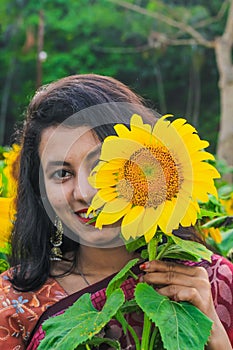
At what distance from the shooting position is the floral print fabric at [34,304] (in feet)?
4.35

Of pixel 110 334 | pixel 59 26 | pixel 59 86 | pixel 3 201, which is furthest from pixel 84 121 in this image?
pixel 59 26

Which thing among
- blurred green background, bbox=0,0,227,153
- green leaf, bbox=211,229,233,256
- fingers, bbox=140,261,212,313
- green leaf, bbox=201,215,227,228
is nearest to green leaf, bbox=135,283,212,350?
fingers, bbox=140,261,212,313

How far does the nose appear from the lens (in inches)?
46.7

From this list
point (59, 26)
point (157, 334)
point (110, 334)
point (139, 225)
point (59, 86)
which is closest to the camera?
point (139, 225)

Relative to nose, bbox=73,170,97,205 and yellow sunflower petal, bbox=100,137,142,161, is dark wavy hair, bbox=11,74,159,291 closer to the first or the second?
nose, bbox=73,170,97,205

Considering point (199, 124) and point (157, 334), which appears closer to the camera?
point (157, 334)

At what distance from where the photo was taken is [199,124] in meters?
21.0

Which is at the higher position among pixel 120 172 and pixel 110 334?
pixel 120 172

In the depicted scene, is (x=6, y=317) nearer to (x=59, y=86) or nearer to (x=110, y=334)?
(x=110, y=334)

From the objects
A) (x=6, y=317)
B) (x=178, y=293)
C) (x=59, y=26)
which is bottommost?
(x=59, y=26)

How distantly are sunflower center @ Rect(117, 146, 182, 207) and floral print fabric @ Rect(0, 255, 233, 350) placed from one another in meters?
0.40

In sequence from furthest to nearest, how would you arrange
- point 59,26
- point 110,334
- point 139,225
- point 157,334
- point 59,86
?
point 59,26
point 59,86
point 110,334
point 157,334
point 139,225

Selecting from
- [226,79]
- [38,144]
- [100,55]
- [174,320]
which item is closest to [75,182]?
[38,144]

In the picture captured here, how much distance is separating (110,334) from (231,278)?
246mm
